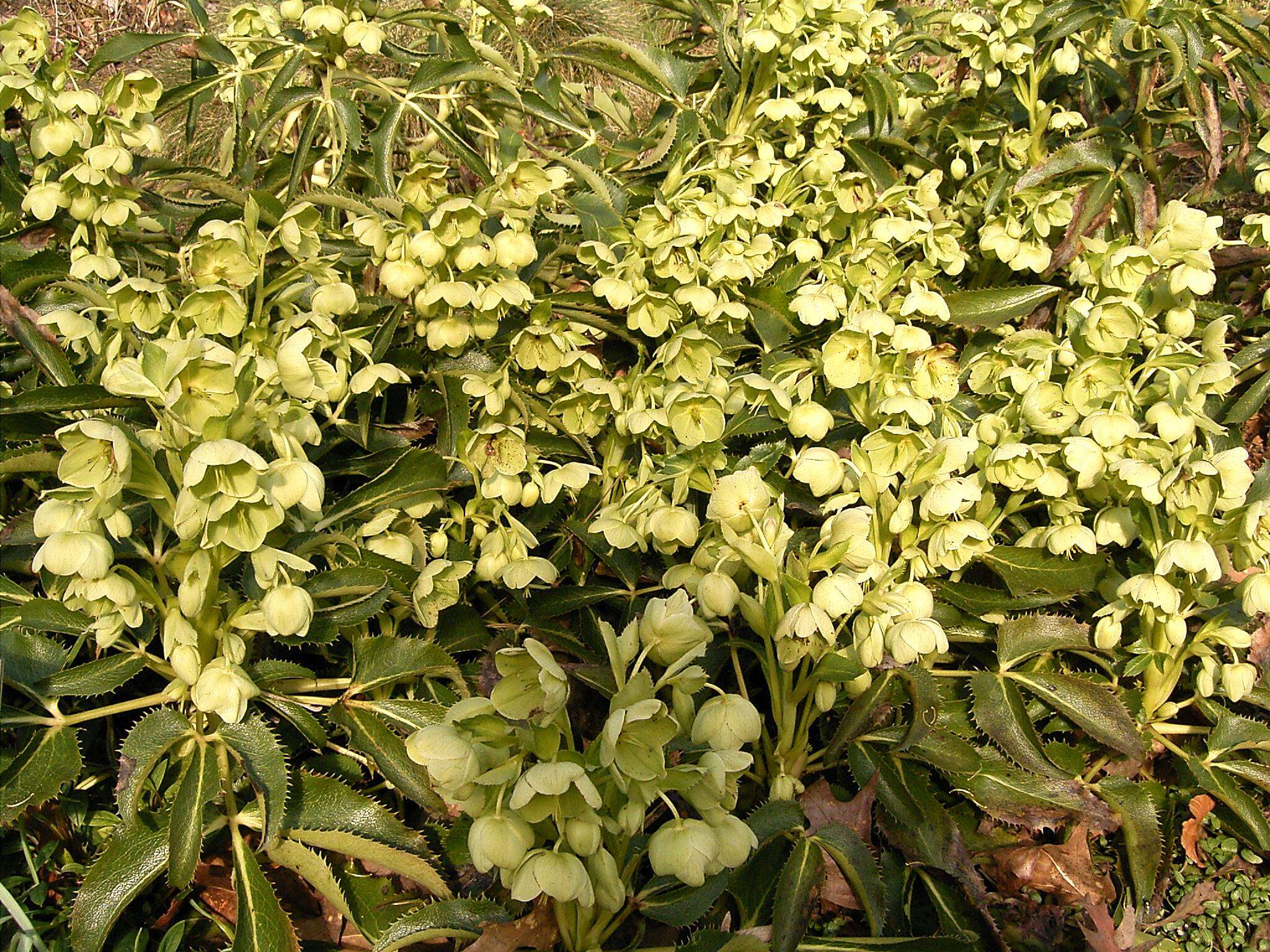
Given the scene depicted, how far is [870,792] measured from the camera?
1.22m

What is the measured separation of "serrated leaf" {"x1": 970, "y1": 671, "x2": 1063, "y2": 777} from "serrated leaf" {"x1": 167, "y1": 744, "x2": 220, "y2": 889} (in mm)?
901

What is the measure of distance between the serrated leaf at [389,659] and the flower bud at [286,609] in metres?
0.23

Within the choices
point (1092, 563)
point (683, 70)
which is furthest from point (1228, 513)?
point (683, 70)

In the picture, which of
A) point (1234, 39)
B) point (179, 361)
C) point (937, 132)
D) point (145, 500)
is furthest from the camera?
point (937, 132)

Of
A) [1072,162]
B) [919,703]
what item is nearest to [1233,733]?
[919,703]

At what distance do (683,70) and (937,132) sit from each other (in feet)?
1.74

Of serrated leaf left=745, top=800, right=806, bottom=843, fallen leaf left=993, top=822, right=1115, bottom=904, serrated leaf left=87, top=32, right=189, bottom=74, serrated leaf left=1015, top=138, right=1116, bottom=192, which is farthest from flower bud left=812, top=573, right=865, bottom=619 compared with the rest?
serrated leaf left=87, top=32, right=189, bottom=74

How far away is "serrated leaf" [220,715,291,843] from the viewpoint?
1.06 meters

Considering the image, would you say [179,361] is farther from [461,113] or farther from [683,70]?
[683,70]

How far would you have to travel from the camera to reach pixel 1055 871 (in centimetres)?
137

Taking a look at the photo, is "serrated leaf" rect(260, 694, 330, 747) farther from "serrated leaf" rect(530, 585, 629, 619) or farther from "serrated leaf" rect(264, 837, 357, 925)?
"serrated leaf" rect(530, 585, 629, 619)

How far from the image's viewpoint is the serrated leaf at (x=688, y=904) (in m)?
1.04

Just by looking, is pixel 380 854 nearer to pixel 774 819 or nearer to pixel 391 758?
pixel 391 758

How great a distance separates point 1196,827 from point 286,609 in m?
1.35
